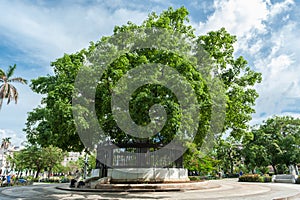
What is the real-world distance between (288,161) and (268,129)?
6982 mm

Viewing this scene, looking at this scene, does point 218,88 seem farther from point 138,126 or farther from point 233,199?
point 233,199

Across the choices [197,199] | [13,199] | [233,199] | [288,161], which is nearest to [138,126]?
[197,199]

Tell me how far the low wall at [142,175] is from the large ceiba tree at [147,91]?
87.5 inches

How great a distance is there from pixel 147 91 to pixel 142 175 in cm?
671

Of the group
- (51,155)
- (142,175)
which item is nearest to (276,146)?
(142,175)

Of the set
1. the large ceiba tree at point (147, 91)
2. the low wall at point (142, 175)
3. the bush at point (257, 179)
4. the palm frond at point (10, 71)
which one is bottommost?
the bush at point (257, 179)

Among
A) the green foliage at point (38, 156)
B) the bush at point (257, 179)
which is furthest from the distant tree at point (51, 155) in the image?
the bush at point (257, 179)

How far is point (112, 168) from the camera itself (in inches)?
693

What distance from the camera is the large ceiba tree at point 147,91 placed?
12.9 meters

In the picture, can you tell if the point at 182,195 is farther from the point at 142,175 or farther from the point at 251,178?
the point at 251,178

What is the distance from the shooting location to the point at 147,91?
13.3 m

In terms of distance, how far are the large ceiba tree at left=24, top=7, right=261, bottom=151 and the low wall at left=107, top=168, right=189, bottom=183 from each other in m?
2.22

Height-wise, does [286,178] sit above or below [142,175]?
below

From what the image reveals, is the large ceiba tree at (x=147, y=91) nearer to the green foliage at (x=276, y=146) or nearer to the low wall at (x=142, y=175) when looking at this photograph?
the low wall at (x=142, y=175)
